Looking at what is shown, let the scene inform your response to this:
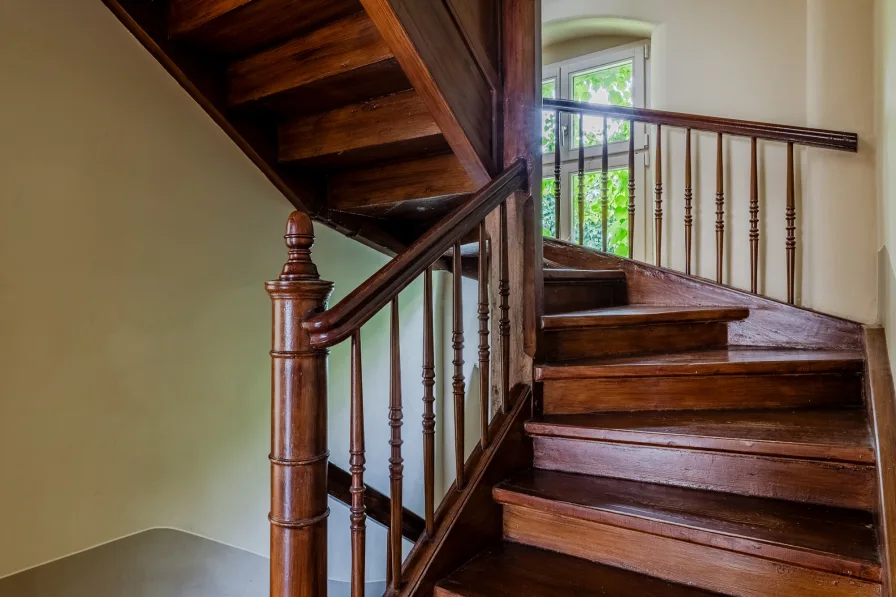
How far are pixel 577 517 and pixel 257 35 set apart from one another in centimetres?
171

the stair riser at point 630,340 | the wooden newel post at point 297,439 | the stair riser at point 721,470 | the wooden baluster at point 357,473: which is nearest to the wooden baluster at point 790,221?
the stair riser at point 630,340

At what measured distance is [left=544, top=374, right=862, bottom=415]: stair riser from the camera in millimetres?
1573

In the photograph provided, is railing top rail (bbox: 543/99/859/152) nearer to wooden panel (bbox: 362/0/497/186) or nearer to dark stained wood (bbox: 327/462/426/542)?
wooden panel (bbox: 362/0/497/186)

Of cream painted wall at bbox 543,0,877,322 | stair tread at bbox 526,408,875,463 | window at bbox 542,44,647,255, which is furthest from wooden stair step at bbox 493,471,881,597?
window at bbox 542,44,647,255

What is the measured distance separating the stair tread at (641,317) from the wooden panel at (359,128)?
72 cm

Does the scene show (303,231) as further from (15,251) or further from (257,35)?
(257,35)

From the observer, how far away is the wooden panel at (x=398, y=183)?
Answer: 2.00m

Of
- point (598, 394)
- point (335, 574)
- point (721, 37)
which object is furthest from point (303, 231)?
point (721, 37)

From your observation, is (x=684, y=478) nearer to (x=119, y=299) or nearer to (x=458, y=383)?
(x=458, y=383)

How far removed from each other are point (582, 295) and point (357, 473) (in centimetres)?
141

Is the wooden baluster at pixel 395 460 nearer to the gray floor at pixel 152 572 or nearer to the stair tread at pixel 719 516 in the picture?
the stair tread at pixel 719 516

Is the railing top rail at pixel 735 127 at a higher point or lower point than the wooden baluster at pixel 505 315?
higher

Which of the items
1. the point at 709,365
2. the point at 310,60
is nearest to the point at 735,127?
the point at 709,365

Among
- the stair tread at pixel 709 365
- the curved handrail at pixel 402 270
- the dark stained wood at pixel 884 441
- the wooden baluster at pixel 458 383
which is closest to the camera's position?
the dark stained wood at pixel 884 441
